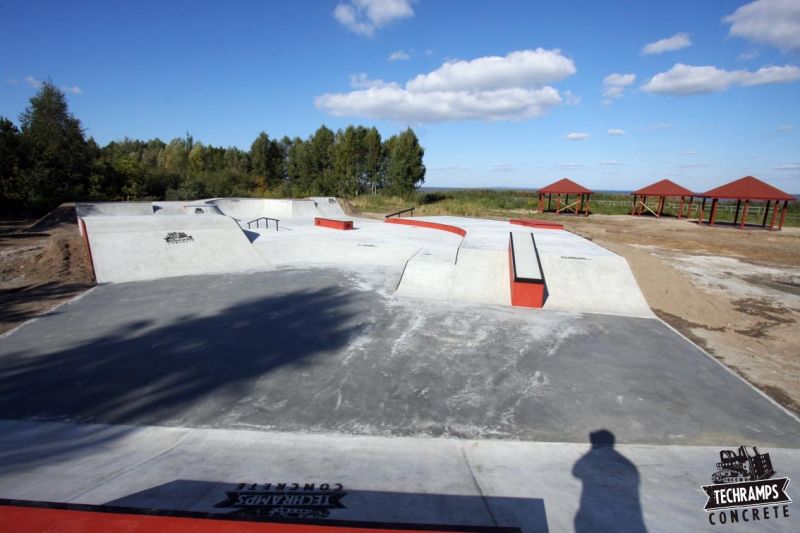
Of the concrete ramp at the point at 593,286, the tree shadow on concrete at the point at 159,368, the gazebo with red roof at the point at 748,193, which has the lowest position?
the tree shadow on concrete at the point at 159,368

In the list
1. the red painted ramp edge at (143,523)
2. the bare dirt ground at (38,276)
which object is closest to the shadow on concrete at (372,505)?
the red painted ramp edge at (143,523)

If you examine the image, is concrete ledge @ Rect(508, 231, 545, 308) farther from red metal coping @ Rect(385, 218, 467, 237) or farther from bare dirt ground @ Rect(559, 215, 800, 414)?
red metal coping @ Rect(385, 218, 467, 237)

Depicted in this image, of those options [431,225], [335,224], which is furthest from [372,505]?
[431,225]

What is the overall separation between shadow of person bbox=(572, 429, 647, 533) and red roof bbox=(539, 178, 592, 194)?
105 ft

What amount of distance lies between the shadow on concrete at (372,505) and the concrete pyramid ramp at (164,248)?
9.17m

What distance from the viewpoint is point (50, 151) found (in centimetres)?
2291

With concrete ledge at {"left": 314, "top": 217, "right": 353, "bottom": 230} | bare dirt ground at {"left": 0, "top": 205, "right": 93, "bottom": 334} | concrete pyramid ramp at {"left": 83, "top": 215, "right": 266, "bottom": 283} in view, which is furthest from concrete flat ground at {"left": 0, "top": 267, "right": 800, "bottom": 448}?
concrete ledge at {"left": 314, "top": 217, "right": 353, "bottom": 230}

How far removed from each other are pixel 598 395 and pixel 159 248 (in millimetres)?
12084

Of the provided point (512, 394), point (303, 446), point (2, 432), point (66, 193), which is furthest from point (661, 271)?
point (66, 193)

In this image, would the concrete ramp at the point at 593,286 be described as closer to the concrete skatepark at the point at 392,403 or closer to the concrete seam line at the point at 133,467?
the concrete skatepark at the point at 392,403

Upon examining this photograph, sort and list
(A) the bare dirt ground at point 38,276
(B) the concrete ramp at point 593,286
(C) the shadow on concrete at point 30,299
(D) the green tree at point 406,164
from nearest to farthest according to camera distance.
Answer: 1. (C) the shadow on concrete at point 30,299
2. (A) the bare dirt ground at point 38,276
3. (B) the concrete ramp at point 593,286
4. (D) the green tree at point 406,164

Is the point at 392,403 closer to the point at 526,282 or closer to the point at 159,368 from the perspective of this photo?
the point at 159,368

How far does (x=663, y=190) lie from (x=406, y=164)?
23.3m

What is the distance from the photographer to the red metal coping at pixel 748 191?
25609 mm
